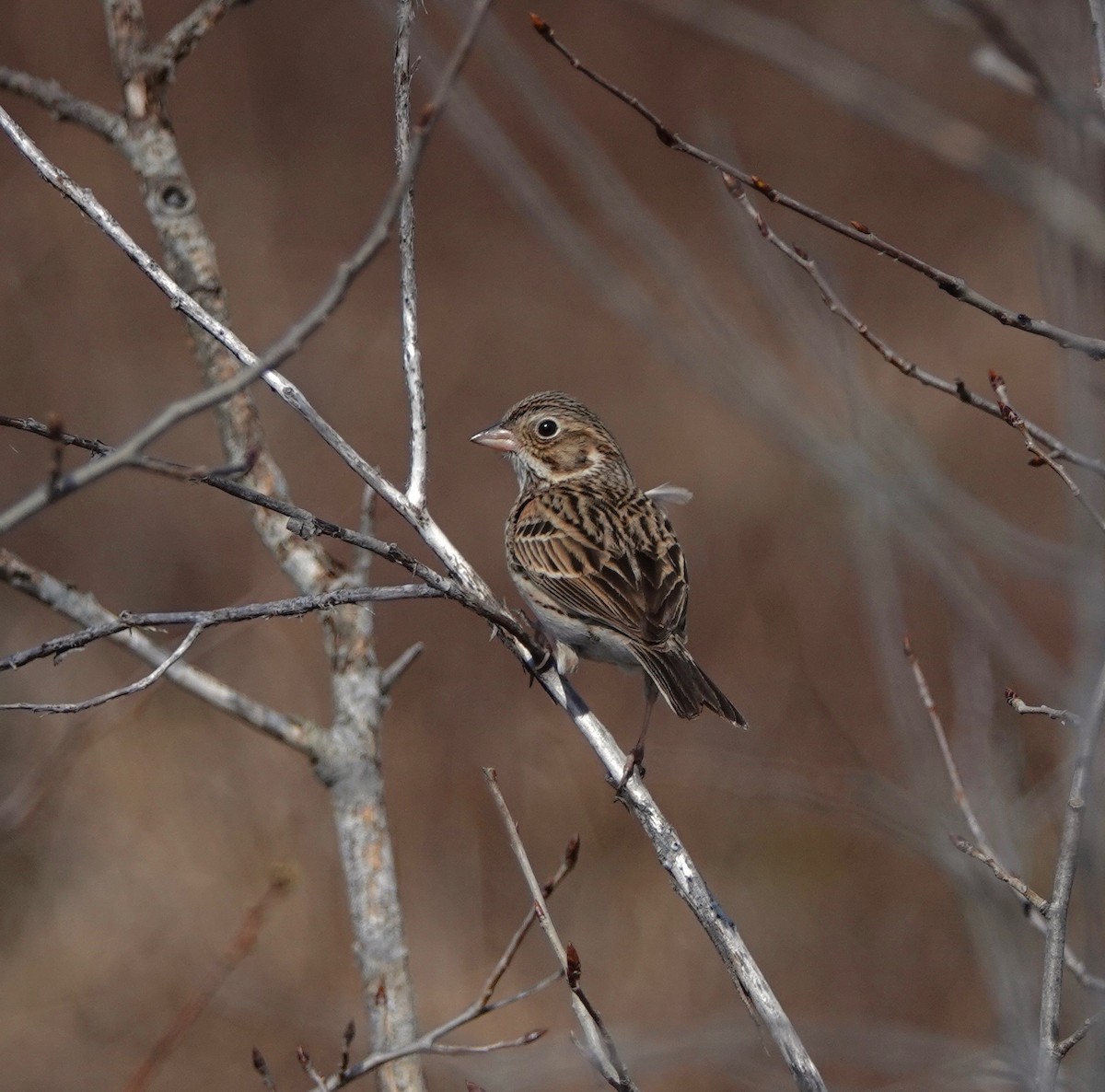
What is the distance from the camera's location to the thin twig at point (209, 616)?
2.55m

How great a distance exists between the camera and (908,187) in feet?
61.1

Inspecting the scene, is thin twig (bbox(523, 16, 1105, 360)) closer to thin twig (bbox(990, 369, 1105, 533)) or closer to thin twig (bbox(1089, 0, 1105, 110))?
thin twig (bbox(990, 369, 1105, 533))

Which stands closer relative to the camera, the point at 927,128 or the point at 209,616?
the point at 209,616

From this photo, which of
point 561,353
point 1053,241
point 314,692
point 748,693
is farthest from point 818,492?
point 1053,241

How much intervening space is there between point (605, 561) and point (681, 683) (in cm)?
65

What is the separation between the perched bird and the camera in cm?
452

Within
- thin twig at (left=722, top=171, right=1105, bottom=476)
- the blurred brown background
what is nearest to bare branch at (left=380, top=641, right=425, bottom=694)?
the blurred brown background

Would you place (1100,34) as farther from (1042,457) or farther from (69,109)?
(69,109)

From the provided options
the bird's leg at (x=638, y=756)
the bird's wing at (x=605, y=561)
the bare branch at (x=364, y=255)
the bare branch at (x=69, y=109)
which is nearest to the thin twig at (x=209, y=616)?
the bird's leg at (x=638, y=756)

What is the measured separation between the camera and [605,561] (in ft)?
15.9

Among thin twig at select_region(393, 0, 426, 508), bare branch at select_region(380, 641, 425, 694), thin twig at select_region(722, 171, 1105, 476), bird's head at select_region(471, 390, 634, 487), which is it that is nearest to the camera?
thin twig at select_region(722, 171, 1105, 476)

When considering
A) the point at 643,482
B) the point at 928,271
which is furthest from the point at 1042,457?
the point at 643,482

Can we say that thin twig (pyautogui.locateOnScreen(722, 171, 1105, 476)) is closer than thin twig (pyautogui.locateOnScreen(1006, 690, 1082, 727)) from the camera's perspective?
No

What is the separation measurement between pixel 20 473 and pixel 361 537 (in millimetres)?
10112
